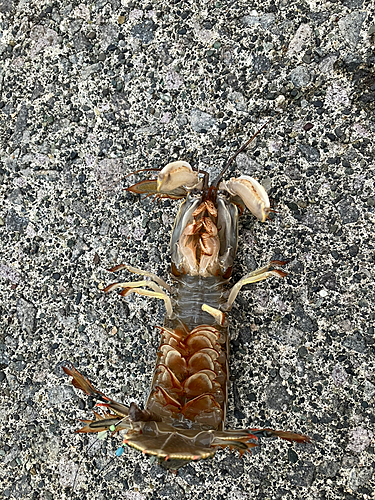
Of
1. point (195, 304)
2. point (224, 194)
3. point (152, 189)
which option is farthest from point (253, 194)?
point (195, 304)

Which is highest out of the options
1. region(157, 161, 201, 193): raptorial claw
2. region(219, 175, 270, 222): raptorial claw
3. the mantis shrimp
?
region(157, 161, 201, 193): raptorial claw

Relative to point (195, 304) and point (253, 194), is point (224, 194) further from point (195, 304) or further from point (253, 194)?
point (195, 304)

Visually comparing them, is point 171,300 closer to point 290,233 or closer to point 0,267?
point 290,233

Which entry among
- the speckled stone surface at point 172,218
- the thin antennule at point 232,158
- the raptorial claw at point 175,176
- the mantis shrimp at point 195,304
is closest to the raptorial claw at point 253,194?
the mantis shrimp at point 195,304

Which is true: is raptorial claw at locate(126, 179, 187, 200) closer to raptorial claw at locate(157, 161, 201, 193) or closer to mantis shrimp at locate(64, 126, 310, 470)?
mantis shrimp at locate(64, 126, 310, 470)

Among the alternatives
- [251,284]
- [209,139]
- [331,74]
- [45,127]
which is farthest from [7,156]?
[331,74]

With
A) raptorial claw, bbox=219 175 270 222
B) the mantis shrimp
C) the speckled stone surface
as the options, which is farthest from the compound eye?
the speckled stone surface
